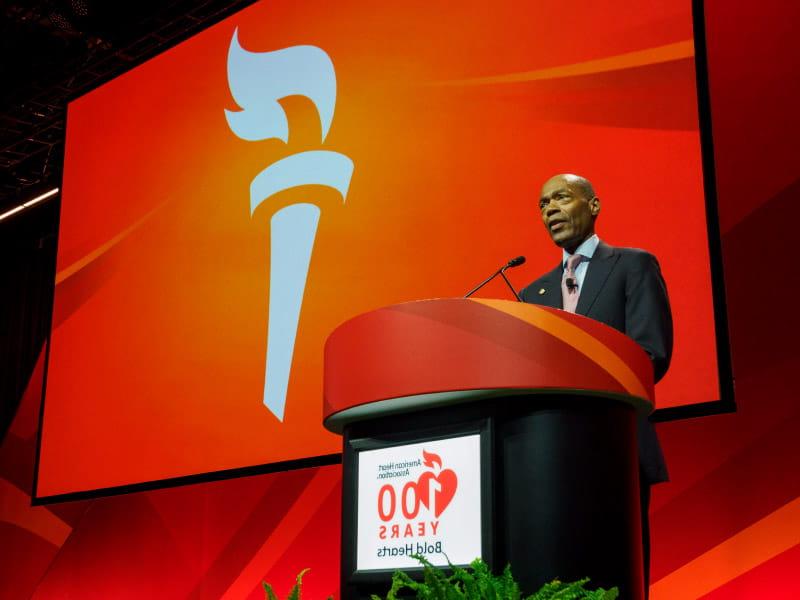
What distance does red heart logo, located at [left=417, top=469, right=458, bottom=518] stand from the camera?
1487 mm

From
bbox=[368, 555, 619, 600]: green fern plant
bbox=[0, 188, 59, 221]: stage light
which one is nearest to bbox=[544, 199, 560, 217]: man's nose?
bbox=[368, 555, 619, 600]: green fern plant

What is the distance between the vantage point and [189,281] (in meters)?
3.98

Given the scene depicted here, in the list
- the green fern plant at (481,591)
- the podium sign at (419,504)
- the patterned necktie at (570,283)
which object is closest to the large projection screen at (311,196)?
the patterned necktie at (570,283)

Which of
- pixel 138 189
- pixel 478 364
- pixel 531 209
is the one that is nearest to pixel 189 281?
pixel 138 189

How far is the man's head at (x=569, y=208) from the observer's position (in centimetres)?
214

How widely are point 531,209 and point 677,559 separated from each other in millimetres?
1133

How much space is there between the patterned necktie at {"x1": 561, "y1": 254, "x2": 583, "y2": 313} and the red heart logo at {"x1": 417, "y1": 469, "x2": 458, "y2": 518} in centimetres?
77

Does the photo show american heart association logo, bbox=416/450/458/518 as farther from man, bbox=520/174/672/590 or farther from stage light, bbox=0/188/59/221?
stage light, bbox=0/188/59/221

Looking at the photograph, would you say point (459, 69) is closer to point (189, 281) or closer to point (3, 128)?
point (189, 281)

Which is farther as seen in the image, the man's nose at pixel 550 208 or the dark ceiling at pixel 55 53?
the dark ceiling at pixel 55 53

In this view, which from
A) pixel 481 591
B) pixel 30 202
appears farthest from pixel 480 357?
pixel 30 202

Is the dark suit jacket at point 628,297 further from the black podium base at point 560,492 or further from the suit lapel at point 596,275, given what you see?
the black podium base at point 560,492

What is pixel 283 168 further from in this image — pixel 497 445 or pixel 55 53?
pixel 497 445

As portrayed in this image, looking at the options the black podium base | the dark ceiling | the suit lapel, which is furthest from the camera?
the dark ceiling
